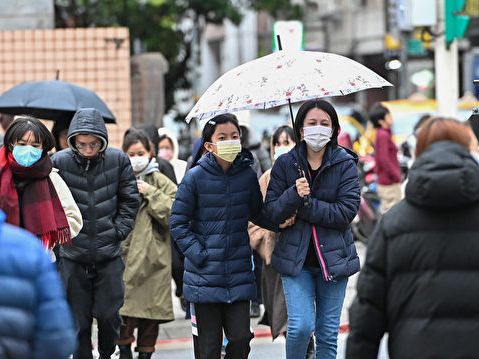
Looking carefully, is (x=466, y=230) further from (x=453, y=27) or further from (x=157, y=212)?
(x=453, y=27)

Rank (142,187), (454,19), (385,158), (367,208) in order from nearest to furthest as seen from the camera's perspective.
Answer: (142,187), (454,19), (385,158), (367,208)

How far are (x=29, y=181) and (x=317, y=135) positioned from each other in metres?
1.73

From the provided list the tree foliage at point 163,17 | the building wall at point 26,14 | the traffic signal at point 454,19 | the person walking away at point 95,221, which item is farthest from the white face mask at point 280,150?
the tree foliage at point 163,17

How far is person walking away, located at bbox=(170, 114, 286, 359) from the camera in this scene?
720 centimetres

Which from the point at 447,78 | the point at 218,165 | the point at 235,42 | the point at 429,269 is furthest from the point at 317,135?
the point at 235,42

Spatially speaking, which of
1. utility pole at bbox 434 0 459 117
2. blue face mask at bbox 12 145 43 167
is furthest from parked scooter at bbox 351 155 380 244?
blue face mask at bbox 12 145 43 167

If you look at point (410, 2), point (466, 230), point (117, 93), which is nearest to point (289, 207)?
point (466, 230)

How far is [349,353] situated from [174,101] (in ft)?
58.4

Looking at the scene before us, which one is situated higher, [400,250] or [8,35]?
[8,35]

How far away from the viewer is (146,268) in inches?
350

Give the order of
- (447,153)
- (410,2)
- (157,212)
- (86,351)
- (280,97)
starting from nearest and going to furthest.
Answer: (447,153), (280,97), (86,351), (157,212), (410,2)

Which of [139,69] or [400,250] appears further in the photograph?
[139,69]

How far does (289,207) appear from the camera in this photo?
7059 mm

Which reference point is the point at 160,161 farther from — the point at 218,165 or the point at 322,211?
the point at 322,211
